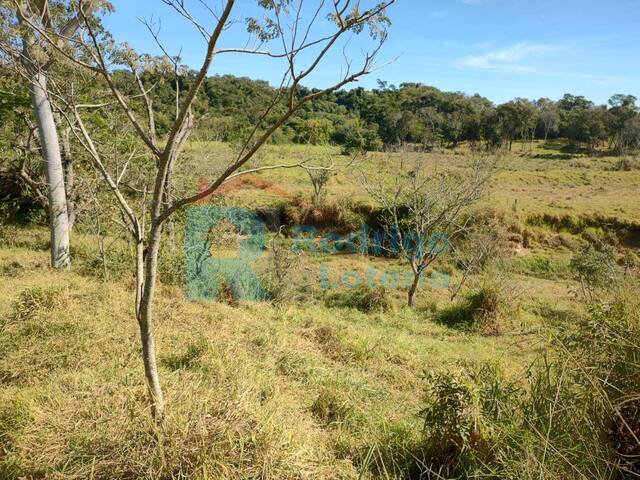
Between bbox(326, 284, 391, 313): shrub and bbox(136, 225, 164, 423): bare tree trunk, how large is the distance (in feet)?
32.2

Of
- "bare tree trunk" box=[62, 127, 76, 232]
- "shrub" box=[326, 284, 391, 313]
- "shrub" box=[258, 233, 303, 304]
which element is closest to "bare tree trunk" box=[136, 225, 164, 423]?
"shrub" box=[258, 233, 303, 304]

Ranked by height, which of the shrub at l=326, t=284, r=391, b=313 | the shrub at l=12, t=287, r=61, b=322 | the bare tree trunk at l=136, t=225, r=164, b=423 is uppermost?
the bare tree trunk at l=136, t=225, r=164, b=423

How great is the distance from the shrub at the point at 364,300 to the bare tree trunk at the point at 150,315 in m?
9.81

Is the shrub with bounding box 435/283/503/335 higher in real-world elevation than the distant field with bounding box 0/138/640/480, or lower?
lower

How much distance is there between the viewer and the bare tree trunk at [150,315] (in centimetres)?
251

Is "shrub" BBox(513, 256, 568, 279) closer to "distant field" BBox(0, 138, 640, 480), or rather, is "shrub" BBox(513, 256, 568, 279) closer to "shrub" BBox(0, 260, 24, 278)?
"distant field" BBox(0, 138, 640, 480)

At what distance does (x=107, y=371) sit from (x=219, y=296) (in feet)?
19.0

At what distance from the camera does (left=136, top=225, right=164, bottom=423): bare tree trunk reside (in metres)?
2.51

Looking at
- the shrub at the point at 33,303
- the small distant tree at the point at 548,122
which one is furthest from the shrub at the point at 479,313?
the small distant tree at the point at 548,122

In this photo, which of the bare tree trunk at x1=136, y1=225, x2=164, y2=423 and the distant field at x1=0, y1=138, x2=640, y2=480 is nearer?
the bare tree trunk at x1=136, y1=225, x2=164, y2=423

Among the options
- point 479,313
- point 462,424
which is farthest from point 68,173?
point 462,424

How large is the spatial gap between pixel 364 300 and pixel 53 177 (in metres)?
8.25

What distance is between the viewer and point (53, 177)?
8102 mm

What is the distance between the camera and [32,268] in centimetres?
820
